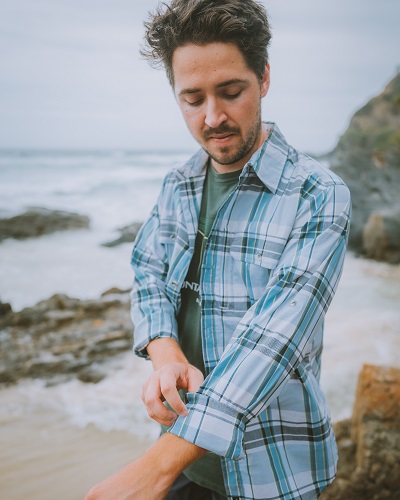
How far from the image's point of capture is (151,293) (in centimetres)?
182

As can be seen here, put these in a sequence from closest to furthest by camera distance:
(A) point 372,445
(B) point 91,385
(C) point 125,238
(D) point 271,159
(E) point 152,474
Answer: (E) point 152,474
(D) point 271,159
(A) point 372,445
(B) point 91,385
(C) point 125,238

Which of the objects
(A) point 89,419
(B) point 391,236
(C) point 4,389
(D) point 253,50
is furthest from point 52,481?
(B) point 391,236

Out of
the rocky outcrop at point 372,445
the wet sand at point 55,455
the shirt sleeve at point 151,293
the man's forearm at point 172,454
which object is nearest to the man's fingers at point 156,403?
the man's forearm at point 172,454

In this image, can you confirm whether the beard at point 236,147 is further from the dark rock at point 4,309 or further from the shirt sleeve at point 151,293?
the dark rock at point 4,309

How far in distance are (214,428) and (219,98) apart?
3.60 feet

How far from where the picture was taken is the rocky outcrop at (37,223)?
456 inches

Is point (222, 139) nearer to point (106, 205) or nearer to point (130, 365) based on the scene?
point (130, 365)

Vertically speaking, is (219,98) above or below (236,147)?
above

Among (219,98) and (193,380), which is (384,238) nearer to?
(219,98)

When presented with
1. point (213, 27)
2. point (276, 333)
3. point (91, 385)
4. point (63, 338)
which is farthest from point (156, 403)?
point (63, 338)

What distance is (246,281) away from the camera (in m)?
1.55

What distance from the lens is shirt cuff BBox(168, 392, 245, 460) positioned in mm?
1162

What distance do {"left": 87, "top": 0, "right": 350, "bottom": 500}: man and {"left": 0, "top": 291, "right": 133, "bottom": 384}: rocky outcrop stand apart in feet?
9.80

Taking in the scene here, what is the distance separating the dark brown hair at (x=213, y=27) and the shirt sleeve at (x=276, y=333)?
24.6 inches
